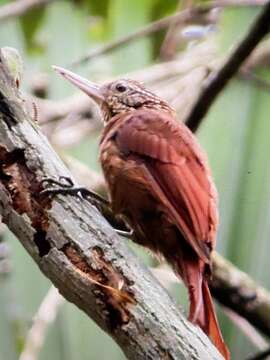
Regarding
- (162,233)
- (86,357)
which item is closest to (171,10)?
(86,357)

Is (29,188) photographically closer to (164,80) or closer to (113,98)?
(113,98)

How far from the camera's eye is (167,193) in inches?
80.7

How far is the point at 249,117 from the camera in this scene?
117 inches

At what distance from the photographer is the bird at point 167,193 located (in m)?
1.92

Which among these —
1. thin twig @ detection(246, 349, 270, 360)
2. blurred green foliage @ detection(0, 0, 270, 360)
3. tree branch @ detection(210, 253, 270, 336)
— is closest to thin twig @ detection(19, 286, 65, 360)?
blurred green foliage @ detection(0, 0, 270, 360)

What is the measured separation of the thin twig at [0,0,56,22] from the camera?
11.0 feet

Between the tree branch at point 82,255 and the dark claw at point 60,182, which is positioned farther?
the dark claw at point 60,182

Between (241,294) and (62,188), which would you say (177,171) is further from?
(241,294)

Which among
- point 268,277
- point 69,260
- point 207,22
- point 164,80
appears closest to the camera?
point 69,260

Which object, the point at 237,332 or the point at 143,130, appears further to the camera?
the point at 237,332

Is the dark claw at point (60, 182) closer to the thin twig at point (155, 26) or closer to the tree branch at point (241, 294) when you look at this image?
the tree branch at point (241, 294)

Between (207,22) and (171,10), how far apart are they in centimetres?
17

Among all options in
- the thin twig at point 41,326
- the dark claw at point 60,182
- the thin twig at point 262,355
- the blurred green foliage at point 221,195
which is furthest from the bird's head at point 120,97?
the dark claw at point 60,182

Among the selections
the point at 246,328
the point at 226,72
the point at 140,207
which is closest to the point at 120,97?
the point at 226,72
